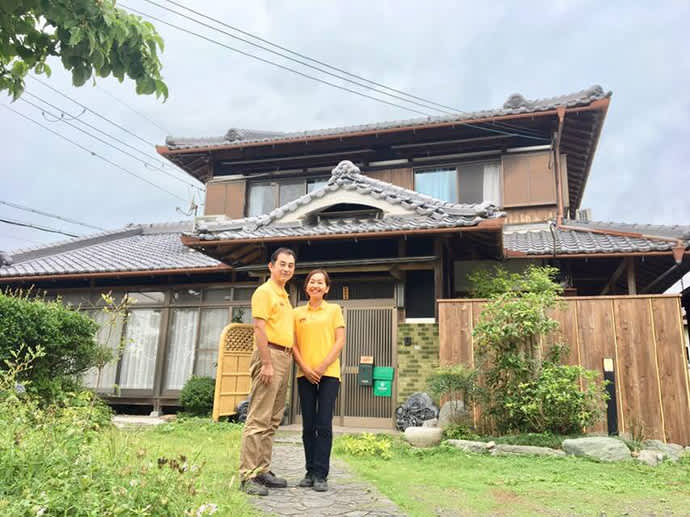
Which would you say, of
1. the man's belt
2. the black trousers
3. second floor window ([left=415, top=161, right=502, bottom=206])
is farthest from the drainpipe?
the man's belt

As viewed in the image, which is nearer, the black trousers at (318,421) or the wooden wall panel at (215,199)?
the black trousers at (318,421)

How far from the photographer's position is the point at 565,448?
5.71 meters

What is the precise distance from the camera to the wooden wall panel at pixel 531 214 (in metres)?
10.9

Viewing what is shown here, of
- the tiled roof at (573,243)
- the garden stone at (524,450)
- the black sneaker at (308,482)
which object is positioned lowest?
the black sneaker at (308,482)

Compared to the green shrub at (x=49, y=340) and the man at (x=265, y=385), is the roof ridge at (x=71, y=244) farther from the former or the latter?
the man at (x=265, y=385)

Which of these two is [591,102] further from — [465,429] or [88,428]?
[88,428]

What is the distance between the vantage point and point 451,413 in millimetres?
7012

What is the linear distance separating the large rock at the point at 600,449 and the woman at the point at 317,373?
120 inches

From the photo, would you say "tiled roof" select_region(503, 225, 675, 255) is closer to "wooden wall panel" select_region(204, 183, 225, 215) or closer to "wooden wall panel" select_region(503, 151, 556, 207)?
"wooden wall panel" select_region(503, 151, 556, 207)

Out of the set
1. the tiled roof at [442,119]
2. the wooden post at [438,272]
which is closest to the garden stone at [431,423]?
the wooden post at [438,272]

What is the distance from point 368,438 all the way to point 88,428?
3.49m

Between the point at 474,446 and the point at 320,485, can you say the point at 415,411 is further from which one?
the point at 320,485

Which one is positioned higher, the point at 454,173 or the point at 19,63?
the point at 454,173

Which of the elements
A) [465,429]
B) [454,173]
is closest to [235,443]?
[465,429]
